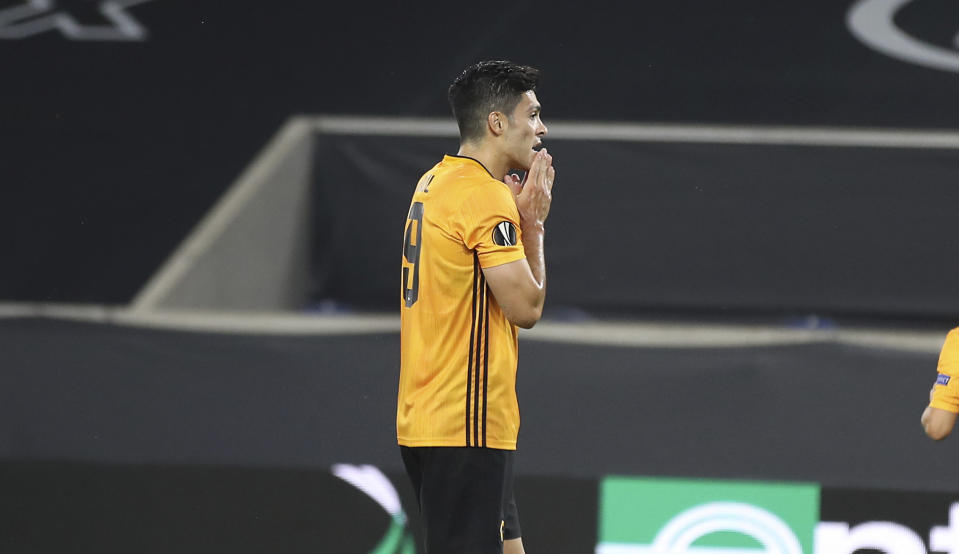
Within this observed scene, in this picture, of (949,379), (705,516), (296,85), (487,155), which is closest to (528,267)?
(487,155)

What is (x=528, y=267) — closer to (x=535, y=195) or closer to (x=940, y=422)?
(x=535, y=195)

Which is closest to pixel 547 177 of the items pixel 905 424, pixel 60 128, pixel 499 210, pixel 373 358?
pixel 499 210

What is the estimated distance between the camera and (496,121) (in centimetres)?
264

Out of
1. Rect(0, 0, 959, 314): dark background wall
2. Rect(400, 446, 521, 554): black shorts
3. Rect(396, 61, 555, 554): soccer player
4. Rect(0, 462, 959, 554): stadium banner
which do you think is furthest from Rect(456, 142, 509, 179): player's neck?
Rect(0, 0, 959, 314): dark background wall

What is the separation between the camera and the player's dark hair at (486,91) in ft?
8.66

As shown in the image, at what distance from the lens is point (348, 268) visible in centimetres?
625

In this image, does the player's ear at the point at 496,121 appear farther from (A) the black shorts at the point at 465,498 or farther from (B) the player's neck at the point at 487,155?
(A) the black shorts at the point at 465,498

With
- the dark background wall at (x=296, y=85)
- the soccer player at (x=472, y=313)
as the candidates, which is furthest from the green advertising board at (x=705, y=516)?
the dark background wall at (x=296, y=85)

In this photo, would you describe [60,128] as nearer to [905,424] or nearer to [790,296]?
[790,296]

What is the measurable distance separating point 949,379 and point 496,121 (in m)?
1.16

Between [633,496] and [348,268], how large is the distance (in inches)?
112

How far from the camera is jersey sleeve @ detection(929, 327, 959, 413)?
2.69m

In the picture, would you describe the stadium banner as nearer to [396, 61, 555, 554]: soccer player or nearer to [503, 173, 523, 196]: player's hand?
[396, 61, 555, 554]: soccer player

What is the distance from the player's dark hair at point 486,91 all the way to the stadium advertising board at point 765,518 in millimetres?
1531
